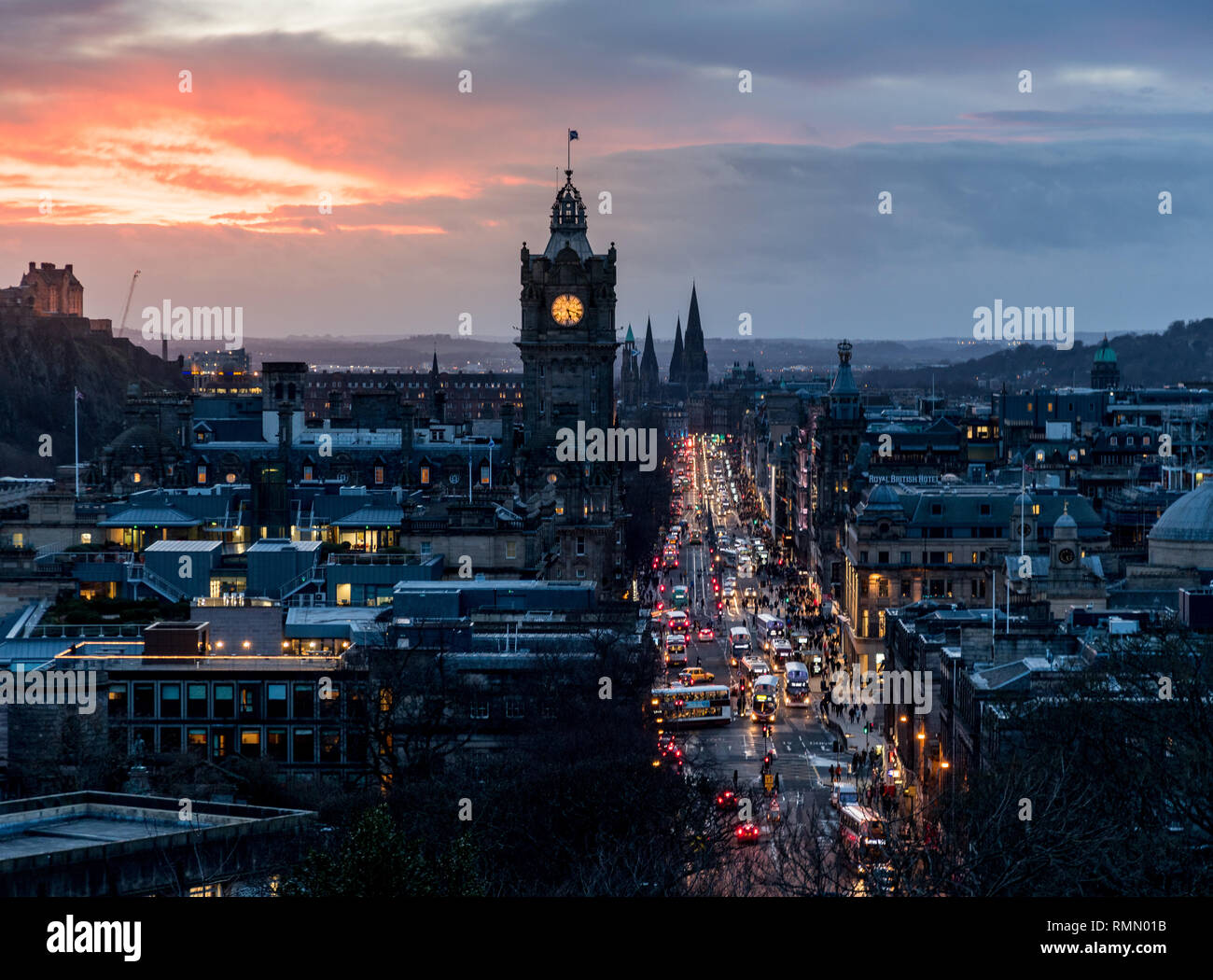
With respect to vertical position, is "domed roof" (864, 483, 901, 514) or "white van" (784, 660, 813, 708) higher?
"domed roof" (864, 483, 901, 514)

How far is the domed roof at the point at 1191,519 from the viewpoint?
242 feet

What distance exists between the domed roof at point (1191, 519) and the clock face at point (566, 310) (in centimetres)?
4960

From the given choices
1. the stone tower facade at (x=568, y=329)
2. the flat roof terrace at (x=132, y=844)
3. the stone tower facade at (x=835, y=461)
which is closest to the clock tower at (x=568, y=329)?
the stone tower facade at (x=568, y=329)

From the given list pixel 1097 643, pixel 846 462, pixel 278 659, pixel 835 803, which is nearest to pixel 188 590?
pixel 278 659

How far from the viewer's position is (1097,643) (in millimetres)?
51594

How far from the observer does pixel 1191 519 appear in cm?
7444

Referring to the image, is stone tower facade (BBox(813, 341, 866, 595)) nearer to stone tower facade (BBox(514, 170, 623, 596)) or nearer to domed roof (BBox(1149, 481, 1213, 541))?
stone tower facade (BBox(514, 170, 623, 596))

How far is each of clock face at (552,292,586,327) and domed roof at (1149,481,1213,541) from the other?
1953 inches

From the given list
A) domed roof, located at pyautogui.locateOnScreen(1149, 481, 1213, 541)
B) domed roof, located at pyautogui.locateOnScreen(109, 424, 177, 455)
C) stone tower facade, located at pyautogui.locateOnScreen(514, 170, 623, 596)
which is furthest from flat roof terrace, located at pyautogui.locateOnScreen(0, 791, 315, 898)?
stone tower facade, located at pyautogui.locateOnScreen(514, 170, 623, 596)

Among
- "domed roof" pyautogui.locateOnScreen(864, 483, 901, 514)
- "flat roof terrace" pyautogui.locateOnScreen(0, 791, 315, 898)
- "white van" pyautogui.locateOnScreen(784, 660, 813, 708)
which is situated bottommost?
"white van" pyautogui.locateOnScreen(784, 660, 813, 708)

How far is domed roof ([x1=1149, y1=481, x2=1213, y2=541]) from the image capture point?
73812 millimetres
